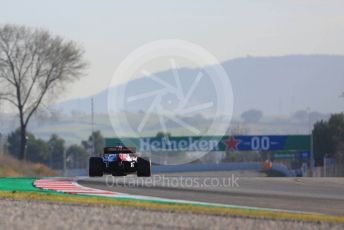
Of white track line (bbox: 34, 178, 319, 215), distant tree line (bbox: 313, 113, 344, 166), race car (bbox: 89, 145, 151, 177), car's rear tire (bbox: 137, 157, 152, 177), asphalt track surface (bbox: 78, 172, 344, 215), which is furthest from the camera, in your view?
distant tree line (bbox: 313, 113, 344, 166)

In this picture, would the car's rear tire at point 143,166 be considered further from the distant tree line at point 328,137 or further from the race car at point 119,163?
Result: the distant tree line at point 328,137

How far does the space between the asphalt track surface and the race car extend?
1.46 ft

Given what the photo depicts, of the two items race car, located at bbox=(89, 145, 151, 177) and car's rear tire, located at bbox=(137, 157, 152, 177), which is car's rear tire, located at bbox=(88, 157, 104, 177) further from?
car's rear tire, located at bbox=(137, 157, 152, 177)

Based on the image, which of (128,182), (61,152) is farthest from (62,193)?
(61,152)

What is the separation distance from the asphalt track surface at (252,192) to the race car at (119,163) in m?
0.45

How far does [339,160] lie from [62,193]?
2558 inches

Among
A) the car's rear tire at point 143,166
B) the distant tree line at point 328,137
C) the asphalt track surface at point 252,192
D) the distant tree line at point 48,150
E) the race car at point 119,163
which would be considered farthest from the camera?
the distant tree line at point 48,150

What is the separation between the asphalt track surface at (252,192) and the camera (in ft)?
83.2

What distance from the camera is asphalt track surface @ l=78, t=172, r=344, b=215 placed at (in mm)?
25359

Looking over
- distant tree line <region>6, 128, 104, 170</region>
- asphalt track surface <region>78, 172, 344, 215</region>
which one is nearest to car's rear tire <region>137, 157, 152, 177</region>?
asphalt track surface <region>78, 172, 344, 215</region>

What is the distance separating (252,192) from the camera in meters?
30.0

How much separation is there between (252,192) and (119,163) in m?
6.04

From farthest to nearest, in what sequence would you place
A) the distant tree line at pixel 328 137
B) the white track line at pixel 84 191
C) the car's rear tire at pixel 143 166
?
1. the distant tree line at pixel 328 137
2. the car's rear tire at pixel 143 166
3. the white track line at pixel 84 191

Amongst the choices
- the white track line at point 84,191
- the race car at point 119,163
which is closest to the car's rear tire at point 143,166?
the race car at point 119,163
